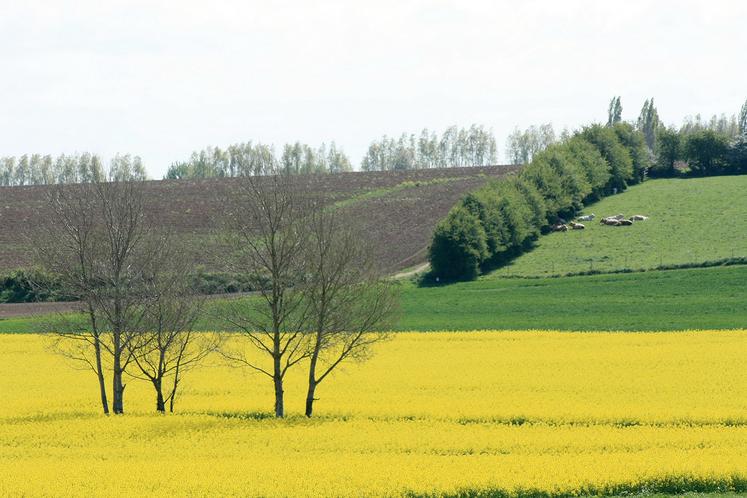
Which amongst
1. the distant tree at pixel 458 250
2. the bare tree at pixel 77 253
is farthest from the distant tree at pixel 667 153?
the bare tree at pixel 77 253

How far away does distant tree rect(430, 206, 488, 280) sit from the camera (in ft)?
286

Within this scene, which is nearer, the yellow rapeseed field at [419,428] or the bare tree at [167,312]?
the yellow rapeseed field at [419,428]

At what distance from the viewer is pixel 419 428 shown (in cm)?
3212

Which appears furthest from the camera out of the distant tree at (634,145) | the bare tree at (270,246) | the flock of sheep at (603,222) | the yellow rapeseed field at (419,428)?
the distant tree at (634,145)

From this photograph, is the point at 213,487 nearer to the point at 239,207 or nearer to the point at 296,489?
the point at 296,489

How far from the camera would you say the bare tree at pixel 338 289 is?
35.9 metres

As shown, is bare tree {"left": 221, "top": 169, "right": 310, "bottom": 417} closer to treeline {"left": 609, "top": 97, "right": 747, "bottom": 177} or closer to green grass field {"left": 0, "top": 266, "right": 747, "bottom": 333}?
green grass field {"left": 0, "top": 266, "right": 747, "bottom": 333}

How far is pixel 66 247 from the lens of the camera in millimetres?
39125

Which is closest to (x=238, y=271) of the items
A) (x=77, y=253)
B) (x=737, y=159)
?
(x=77, y=253)

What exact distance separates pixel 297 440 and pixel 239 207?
9694 millimetres

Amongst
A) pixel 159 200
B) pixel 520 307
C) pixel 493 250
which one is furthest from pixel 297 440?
pixel 159 200

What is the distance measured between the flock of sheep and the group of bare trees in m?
A: 67.1

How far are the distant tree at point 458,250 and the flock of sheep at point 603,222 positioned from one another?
16983 mm

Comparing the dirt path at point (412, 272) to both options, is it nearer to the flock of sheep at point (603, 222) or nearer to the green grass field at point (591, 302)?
the green grass field at point (591, 302)
